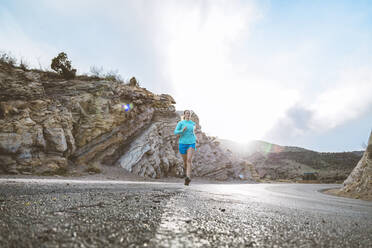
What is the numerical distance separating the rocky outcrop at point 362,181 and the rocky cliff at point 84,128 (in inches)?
312

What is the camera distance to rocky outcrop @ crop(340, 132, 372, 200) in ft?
16.3

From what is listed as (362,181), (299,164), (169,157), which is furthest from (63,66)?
(299,164)

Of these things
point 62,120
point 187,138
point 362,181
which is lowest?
point 362,181

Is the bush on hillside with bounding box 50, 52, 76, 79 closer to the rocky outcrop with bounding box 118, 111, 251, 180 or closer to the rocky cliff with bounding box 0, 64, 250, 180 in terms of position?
the rocky cliff with bounding box 0, 64, 250, 180

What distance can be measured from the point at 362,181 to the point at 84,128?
10.5m

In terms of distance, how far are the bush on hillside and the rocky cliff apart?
0.43 meters

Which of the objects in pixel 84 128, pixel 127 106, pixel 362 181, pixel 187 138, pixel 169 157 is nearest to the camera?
pixel 362 181

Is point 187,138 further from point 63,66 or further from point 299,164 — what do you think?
point 299,164

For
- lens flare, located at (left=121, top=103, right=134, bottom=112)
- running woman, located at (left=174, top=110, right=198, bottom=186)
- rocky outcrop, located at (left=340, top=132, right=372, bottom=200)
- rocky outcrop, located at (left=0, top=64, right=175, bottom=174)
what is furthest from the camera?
lens flare, located at (left=121, top=103, right=134, bottom=112)

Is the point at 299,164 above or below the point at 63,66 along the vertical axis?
below

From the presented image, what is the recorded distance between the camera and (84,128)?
921cm

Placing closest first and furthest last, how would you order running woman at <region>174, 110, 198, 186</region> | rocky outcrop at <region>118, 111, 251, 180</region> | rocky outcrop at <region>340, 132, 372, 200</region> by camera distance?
1. rocky outcrop at <region>340, 132, 372, 200</region>
2. running woman at <region>174, 110, 198, 186</region>
3. rocky outcrop at <region>118, 111, 251, 180</region>

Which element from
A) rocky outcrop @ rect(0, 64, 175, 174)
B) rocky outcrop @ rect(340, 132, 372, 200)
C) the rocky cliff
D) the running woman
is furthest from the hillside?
the running woman

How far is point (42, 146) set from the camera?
287 inches
